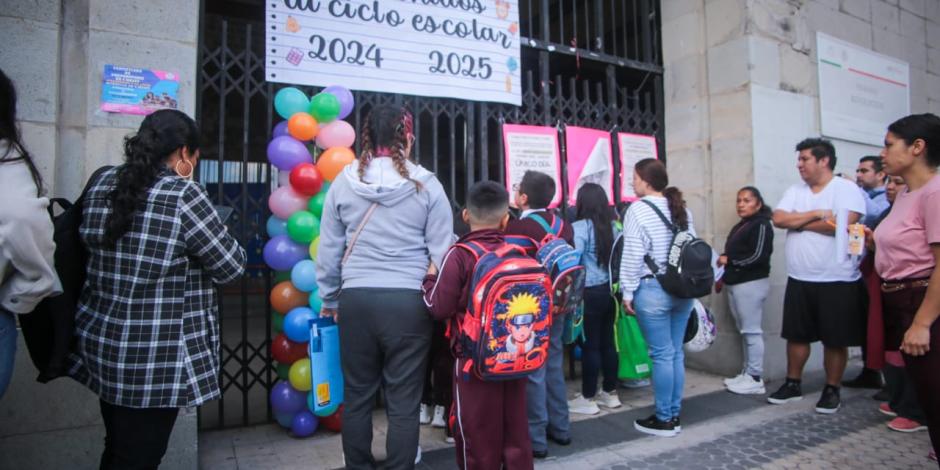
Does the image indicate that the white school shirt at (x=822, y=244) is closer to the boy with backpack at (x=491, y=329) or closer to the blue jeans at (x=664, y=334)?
the blue jeans at (x=664, y=334)

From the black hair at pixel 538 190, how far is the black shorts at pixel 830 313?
7.39 feet

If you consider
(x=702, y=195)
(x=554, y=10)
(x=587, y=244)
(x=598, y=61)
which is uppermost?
(x=554, y=10)

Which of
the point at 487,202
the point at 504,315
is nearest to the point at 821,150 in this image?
the point at 487,202

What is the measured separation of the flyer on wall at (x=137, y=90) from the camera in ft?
9.70

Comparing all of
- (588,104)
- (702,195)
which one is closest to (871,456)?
(702,195)

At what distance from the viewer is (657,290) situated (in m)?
3.50

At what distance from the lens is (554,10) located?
7074 mm

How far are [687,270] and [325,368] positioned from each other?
221cm

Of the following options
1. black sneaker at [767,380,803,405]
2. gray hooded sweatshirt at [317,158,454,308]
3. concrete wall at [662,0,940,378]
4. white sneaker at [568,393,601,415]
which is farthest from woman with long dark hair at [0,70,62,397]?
concrete wall at [662,0,940,378]

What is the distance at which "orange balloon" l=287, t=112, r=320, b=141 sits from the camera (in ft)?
11.3

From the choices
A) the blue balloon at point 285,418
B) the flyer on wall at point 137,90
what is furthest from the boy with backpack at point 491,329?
the flyer on wall at point 137,90

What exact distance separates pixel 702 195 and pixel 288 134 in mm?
3969

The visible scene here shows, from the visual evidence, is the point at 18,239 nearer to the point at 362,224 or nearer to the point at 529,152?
the point at 362,224

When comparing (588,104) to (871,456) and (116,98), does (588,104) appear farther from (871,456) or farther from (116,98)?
(116,98)
